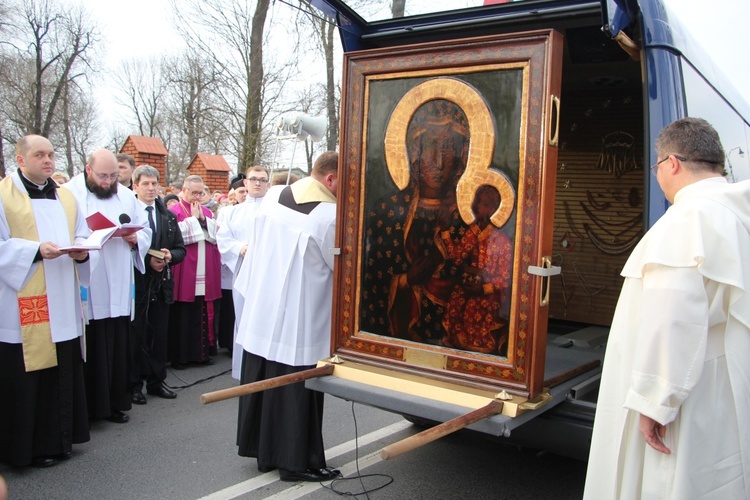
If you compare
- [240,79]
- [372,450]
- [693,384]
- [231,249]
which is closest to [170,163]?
[240,79]

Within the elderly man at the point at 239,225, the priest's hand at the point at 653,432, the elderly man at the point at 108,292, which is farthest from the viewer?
the elderly man at the point at 239,225

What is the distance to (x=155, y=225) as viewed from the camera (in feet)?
19.3

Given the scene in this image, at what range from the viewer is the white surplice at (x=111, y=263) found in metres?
4.90

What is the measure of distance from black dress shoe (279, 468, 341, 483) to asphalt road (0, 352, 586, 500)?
41 millimetres

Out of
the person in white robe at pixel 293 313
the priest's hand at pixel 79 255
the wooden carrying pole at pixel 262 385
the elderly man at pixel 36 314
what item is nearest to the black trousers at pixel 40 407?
the elderly man at pixel 36 314

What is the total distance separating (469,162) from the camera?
10.3 ft

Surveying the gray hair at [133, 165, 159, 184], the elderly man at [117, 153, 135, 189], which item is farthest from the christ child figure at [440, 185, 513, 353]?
the elderly man at [117, 153, 135, 189]

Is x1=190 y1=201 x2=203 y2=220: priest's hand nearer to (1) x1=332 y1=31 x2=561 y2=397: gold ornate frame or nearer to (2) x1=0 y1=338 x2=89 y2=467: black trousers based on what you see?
(2) x1=0 y1=338 x2=89 y2=467: black trousers

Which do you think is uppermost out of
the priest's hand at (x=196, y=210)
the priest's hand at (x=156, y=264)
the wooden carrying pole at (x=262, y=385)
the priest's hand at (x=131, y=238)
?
the priest's hand at (x=196, y=210)

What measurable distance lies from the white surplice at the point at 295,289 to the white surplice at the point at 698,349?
2.01 meters

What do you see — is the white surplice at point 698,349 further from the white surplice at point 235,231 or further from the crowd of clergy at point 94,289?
the white surplice at point 235,231

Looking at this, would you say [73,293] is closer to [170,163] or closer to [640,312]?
[640,312]

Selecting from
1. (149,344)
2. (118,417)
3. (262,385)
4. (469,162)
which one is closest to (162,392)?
(149,344)

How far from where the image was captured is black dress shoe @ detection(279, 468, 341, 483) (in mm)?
4016
